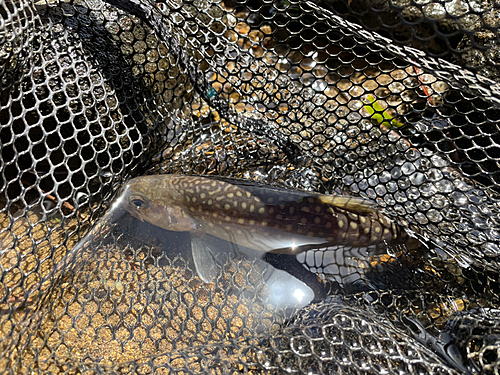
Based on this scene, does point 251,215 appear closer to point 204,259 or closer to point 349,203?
point 204,259

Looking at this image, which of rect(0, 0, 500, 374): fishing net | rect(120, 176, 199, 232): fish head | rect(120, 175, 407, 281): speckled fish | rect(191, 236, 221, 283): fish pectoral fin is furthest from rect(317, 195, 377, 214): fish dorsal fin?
rect(120, 176, 199, 232): fish head

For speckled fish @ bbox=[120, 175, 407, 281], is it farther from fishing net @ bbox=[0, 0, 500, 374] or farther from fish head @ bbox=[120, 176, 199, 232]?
fishing net @ bbox=[0, 0, 500, 374]

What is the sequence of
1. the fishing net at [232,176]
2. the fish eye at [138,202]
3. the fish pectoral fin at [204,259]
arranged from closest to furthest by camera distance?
the fishing net at [232,176] → the fish pectoral fin at [204,259] → the fish eye at [138,202]

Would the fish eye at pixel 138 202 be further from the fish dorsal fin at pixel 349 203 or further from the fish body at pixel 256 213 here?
the fish dorsal fin at pixel 349 203

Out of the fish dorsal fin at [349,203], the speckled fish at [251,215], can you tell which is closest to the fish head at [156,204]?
the speckled fish at [251,215]

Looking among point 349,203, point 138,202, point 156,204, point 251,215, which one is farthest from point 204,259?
point 349,203
